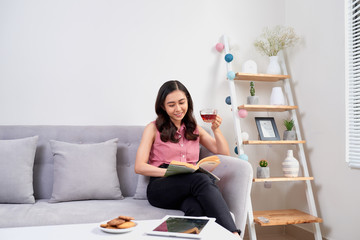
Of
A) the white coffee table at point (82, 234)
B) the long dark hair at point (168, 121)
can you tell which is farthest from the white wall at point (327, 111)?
the white coffee table at point (82, 234)

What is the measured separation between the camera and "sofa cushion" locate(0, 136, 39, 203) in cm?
191

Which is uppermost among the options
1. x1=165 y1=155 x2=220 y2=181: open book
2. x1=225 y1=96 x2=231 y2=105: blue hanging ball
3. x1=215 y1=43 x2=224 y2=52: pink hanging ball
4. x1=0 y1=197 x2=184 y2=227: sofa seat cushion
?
x1=215 y1=43 x2=224 y2=52: pink hanging ball

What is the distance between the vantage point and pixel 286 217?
241 centimetres

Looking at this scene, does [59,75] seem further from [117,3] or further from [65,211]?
[65,211]

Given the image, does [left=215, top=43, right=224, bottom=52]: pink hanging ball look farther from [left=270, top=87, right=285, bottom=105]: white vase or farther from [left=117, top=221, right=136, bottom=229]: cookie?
[left=117, top=221, right=136, bottom=229]: cookie

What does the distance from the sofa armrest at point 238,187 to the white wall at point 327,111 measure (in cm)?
86

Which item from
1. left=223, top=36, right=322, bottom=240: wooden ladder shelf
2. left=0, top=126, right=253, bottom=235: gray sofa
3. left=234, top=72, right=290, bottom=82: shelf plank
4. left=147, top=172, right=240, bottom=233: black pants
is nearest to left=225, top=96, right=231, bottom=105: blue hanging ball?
left=223, top=36, right=322, bottom=240: wooden ladder shelf

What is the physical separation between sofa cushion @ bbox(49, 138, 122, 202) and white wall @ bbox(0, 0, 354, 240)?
1.60ft

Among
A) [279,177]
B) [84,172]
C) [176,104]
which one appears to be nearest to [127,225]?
[84,172]

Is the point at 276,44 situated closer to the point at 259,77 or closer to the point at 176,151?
the point at 259,77

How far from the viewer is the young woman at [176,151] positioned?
1.74 meters

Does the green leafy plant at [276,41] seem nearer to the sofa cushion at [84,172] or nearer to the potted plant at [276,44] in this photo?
the potted plant at [276,44]

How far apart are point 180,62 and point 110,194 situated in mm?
1330

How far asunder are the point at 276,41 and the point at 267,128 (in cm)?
77
